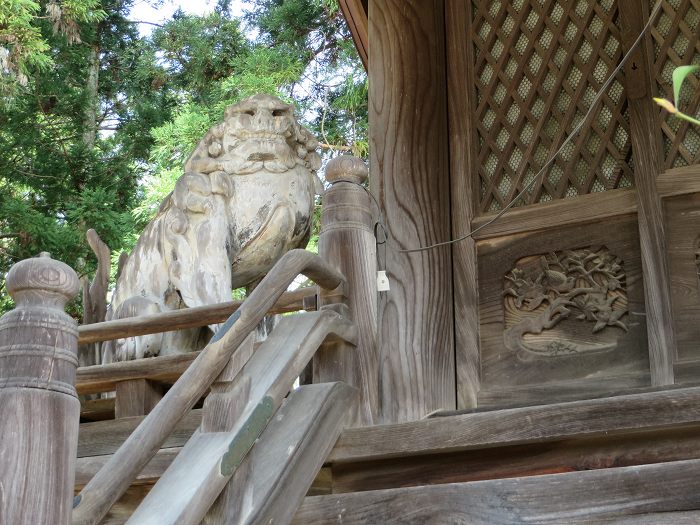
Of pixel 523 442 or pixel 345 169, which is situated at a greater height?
pixel 345 169

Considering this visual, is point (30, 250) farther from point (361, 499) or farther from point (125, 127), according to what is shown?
point (361, 499)

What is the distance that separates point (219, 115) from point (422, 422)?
8.92 metres

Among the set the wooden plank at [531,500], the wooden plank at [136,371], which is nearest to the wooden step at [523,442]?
the wooden plank at [531,500]

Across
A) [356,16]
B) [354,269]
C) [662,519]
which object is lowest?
[662,519]

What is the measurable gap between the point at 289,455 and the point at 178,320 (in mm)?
1277

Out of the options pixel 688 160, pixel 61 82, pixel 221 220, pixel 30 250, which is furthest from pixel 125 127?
pixel 688 160

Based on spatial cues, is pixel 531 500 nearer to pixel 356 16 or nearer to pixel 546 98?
pixel 546 98

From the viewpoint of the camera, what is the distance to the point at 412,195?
4.30 m

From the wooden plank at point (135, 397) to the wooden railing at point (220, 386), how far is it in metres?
0.02

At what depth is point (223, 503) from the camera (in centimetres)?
284

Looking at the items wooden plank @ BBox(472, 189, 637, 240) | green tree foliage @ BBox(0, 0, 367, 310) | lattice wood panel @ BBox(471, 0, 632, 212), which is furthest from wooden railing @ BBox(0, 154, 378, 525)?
green tree foliage @ BBox(0, 0, 367, 310)

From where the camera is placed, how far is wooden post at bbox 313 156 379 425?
3588mm

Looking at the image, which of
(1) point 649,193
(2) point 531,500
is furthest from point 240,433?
(1) point 649,193

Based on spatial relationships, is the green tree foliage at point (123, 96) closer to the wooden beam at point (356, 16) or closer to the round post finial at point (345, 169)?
the wooden beam at point (356, 16)
